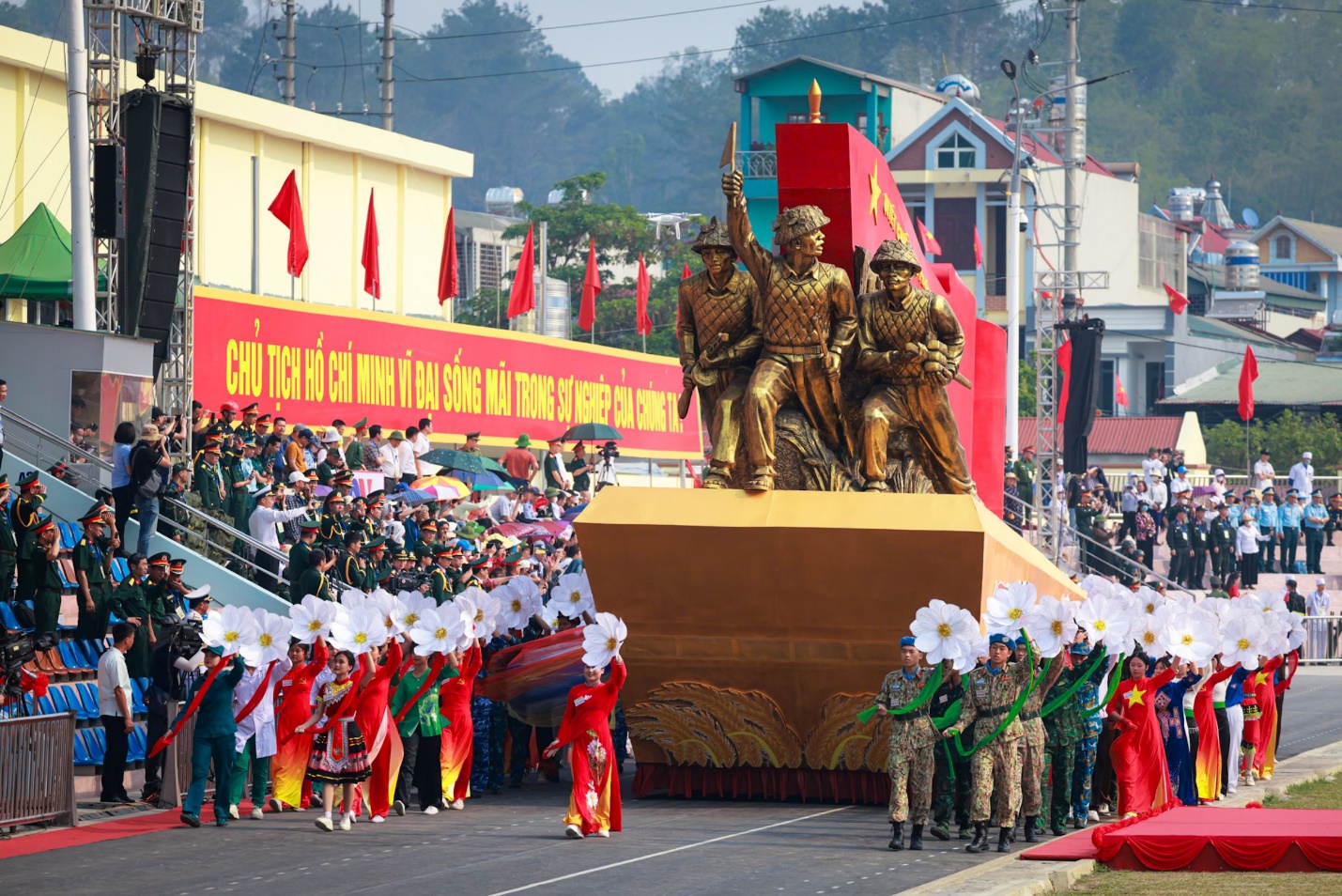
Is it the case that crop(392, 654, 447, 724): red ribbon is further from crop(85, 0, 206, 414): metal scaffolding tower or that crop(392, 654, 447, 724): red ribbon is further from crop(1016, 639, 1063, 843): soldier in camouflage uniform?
crop(85, 0, 206, 414): metal scaffolding tower

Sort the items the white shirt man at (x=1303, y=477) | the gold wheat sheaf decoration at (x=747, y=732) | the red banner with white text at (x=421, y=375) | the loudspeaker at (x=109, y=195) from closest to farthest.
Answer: the gold wheat sheaf decoration at (x=747, y=732)
the loudspeaker at (x=109, y=195)
the red banner with white text at (x=421, y=375)
the white shirt man at (x=1303, y=477)

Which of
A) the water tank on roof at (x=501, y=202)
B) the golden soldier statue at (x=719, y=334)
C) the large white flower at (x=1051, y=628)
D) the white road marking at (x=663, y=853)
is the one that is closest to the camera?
the white road marking at (x=663, y=853)

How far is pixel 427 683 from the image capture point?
16.2 m

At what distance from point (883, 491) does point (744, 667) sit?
1.93 m

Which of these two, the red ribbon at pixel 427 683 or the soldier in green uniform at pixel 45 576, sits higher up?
the soldier in green uniform at pixel 45 576

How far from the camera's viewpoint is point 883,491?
56.2 feet

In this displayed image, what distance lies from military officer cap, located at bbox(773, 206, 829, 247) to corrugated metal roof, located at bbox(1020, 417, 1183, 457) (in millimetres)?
39673

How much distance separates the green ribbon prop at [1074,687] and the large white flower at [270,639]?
5.82 meters

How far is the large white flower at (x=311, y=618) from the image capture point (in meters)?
15.5

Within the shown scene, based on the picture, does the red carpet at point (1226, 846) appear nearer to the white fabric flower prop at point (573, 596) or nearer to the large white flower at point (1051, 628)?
the large white flower at point (1051, 628)

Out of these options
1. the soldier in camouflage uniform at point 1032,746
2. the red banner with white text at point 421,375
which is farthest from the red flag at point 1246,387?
the soldier in camouflage uniform at point 1032,746

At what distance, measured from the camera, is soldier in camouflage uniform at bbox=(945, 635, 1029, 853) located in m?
14.5

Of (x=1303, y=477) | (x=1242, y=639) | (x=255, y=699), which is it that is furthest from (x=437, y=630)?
(x=1303, y=477)

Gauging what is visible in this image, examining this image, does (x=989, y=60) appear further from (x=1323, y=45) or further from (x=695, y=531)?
(x=695, y=531)
